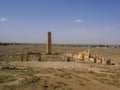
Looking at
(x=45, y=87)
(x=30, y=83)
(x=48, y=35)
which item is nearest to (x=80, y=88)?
(x=45, y=87)

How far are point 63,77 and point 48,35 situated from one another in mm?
18059

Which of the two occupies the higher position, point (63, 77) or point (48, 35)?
point (48, 35)

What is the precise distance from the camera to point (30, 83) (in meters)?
14.3

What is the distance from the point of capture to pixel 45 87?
1354cm

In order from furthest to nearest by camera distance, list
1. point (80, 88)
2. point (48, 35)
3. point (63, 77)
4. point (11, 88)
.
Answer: point (48, 35) → point (63, 77) → point (80, 88) → point (11, 88)

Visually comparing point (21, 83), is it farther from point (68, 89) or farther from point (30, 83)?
point (68, 89)

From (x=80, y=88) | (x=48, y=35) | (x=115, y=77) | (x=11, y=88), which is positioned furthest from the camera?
(x=48, y=35)

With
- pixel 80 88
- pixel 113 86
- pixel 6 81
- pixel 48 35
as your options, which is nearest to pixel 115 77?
pixel 113 86

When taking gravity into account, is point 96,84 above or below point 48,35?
below

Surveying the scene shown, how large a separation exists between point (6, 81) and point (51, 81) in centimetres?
274

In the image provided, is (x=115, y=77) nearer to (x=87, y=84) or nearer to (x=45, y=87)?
(x=87, y=84)

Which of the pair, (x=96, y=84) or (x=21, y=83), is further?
(x=96, y=84)

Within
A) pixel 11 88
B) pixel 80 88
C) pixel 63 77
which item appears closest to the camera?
pixel 11 88

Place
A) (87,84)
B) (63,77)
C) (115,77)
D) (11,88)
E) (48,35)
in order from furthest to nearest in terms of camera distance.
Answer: (48,35) < (115,77) < (63,77) < (87,84) < (11,88)
